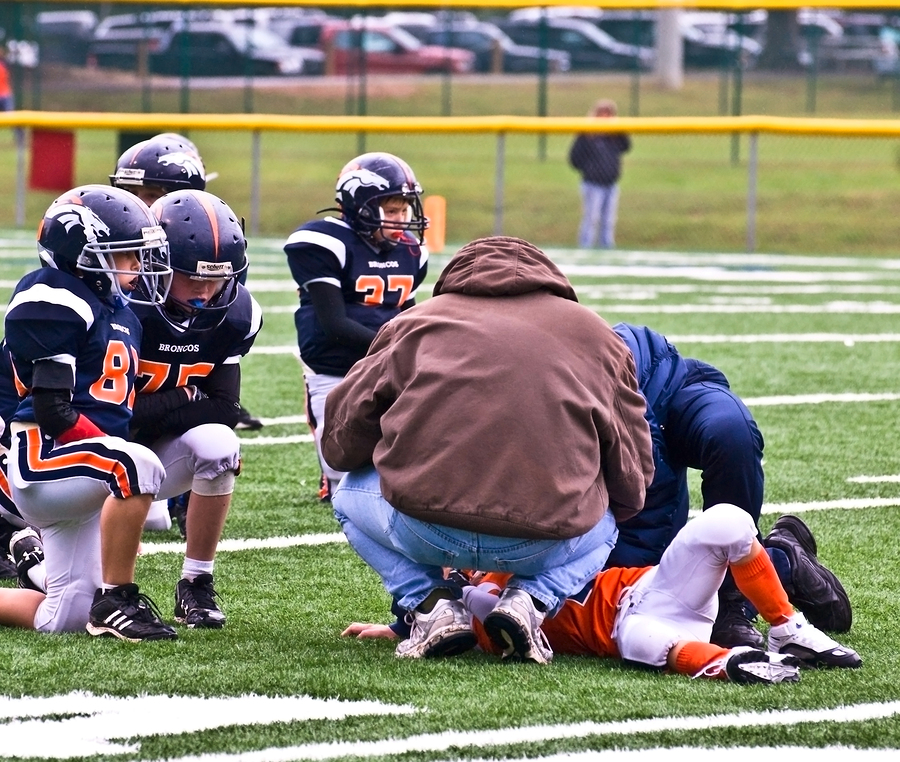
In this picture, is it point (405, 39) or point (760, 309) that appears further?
point (405, 39)

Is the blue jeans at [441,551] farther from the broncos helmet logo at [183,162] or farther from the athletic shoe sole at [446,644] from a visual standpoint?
the broncos helmet logo at [183,162]

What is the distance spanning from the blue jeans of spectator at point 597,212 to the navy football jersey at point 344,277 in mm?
9643

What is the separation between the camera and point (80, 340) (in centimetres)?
407

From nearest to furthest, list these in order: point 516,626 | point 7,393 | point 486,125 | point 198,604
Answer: point 516,626, point 198,604, point 7,393, point 486,125

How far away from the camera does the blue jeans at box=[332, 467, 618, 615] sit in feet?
12.4

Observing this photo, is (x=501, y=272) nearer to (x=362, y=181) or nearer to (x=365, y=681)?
(x=365, y=681)

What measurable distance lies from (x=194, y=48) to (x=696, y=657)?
16.5 m

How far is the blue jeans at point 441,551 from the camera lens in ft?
12.4

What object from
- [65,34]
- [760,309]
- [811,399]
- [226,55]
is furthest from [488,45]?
[811,399]

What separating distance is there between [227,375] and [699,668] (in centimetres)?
176

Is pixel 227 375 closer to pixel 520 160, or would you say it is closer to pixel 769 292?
pixel 769 292

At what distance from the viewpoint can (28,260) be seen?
13320 mm

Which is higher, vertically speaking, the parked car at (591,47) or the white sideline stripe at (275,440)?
the parked car at (591,47)

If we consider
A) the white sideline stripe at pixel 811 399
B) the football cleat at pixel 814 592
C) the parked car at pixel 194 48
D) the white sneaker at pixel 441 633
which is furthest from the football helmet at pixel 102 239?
the parked car at pixel 194 48
